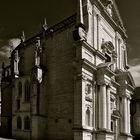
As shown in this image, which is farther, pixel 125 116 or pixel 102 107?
pixel 125 116

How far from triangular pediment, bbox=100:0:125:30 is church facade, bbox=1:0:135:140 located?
0.68ft

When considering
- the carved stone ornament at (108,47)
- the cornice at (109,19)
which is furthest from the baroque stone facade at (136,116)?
the carved stone ornament at (108,47)

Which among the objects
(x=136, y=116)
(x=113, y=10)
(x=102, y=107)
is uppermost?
(x=113, y=10)

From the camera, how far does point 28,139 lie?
28531 mm

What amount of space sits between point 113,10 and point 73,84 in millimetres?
13185

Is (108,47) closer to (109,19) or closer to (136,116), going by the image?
(109,19)

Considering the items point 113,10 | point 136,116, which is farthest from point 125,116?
point 113,10

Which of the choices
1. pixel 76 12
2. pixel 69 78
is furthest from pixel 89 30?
pixel 69 78

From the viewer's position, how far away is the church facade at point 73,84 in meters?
26.2

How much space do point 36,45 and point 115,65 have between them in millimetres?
9637

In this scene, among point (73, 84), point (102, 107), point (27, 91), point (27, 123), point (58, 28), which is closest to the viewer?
point (73, 84)

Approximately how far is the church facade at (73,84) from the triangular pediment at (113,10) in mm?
208

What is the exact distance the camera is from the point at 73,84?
2684 cm

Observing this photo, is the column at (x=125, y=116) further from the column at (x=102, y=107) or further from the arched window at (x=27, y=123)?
the arched window at (x=27, y=123)
